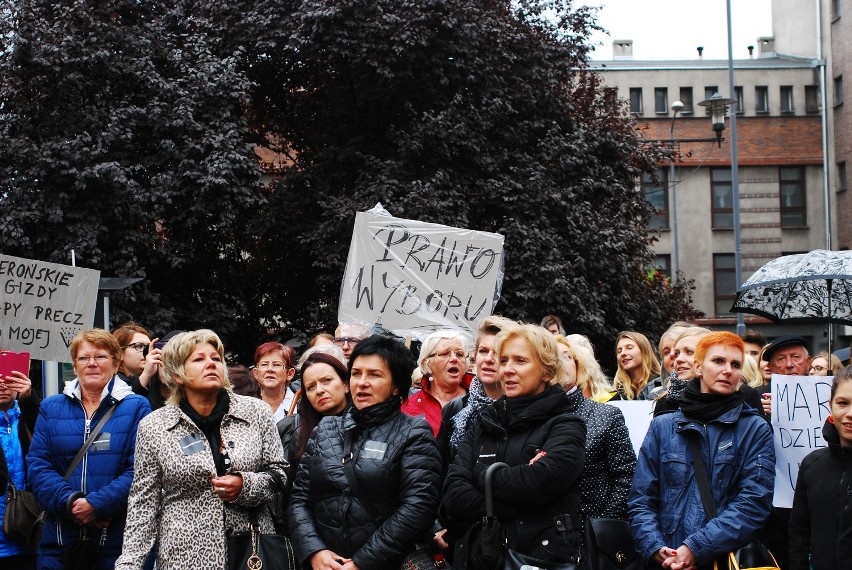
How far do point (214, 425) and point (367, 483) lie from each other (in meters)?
0.91

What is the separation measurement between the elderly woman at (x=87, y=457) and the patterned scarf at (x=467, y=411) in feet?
6.09

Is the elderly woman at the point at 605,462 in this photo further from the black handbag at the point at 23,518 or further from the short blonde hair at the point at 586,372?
the black handbag at the point at 23,518

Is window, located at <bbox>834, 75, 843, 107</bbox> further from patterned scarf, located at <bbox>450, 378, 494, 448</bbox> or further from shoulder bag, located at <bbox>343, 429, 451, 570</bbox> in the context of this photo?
shoulder bag, located at <bbox>343, 429, 451, 570</bbox>

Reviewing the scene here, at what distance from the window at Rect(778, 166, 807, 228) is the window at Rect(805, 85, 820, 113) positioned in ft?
8.25

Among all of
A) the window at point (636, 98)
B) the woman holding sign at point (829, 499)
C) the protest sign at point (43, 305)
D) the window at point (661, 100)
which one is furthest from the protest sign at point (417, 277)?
the window at point (661, 100)

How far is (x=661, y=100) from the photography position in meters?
46.7

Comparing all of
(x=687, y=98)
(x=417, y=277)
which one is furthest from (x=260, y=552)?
(x=687, y=98)

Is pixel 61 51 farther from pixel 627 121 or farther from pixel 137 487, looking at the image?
pixel 137 487

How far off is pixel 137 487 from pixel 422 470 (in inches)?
55.3

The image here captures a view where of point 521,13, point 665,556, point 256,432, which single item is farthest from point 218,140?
point 665,556

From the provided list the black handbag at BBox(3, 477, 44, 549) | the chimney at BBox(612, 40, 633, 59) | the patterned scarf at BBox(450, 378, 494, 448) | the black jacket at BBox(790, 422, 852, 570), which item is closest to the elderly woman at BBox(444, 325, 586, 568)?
the patterned scarf at BBox(450, 378, 494, 448)

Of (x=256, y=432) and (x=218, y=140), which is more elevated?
(x=218, y=140)

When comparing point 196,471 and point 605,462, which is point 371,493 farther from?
point 605,462

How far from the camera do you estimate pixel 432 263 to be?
972cm
